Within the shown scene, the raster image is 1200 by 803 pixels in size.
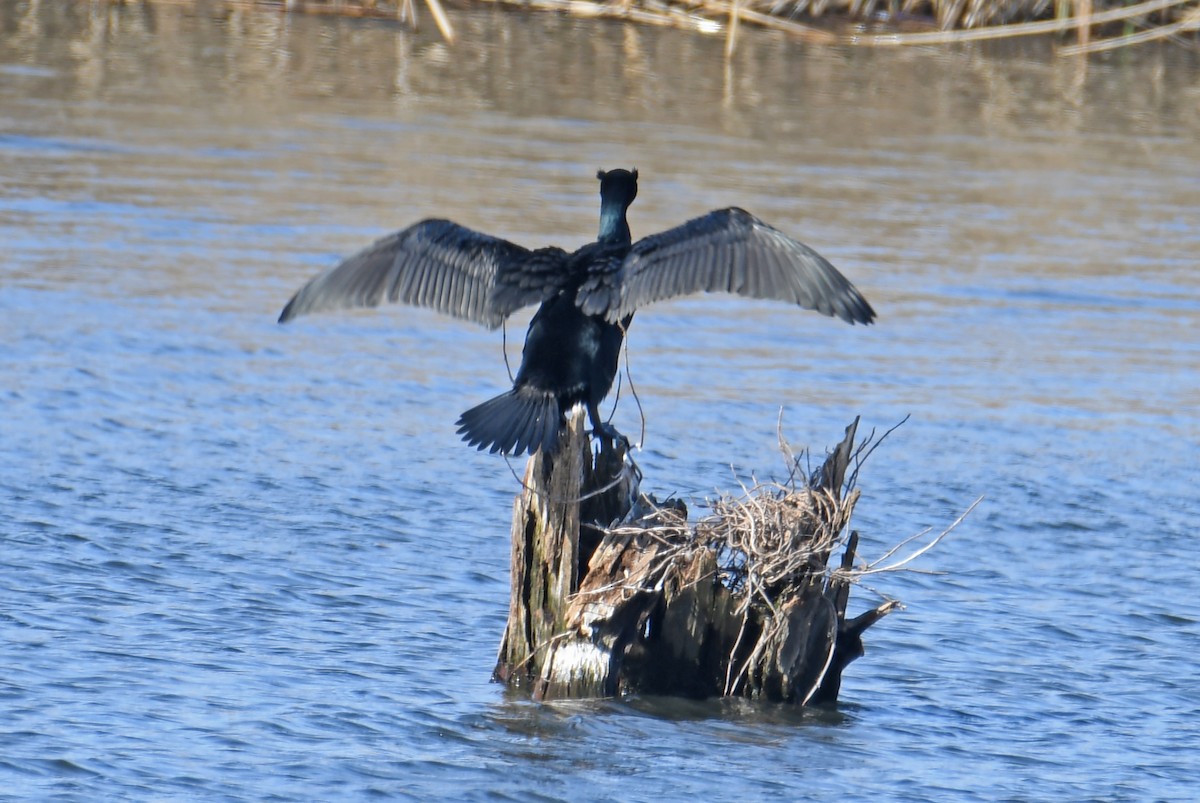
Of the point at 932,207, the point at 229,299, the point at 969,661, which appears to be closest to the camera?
the point at 969,661

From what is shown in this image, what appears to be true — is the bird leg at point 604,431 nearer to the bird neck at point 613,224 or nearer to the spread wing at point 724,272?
the spread wing at point 724,272

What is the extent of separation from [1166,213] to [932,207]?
1768 mm

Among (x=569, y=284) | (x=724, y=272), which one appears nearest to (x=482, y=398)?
(x=569, y=284)

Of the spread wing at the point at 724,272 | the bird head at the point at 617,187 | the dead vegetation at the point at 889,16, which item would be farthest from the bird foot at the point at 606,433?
the dead vegetation at the point at 889,16

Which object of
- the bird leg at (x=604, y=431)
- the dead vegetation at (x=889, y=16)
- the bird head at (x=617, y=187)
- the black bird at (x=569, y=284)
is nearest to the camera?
the black bird at (x=569, y=284)

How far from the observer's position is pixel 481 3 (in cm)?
2108

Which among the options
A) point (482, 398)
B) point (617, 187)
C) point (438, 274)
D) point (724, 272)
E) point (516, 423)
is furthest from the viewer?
point (482, 398)

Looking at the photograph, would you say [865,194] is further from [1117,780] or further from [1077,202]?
[1117,780]

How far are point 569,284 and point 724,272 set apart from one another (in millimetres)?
438

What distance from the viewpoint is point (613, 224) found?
5.53 meters

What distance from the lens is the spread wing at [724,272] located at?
5043mm

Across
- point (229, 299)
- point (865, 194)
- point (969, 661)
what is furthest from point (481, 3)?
point (969, 661)

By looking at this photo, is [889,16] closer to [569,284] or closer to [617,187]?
[617,187]

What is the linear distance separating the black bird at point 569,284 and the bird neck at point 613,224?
0.02 m
